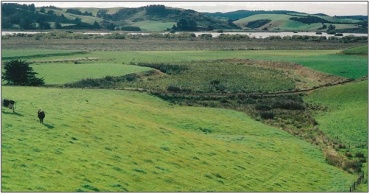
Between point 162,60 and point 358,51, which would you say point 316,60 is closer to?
point 358,51

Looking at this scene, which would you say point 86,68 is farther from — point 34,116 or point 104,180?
point 104,180

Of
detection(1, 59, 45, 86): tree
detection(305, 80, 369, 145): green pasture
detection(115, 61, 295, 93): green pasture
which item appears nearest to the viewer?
detection(305, 80, 369, 145): green pasture

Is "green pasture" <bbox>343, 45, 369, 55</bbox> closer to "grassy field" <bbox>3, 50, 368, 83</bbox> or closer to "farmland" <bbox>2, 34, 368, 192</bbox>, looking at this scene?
"grassy field" <bbox>3, 50, 368, 83</bbox>

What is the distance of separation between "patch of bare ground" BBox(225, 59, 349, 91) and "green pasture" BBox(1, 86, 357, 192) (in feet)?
125

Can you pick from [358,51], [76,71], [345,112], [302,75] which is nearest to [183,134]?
[345,112]

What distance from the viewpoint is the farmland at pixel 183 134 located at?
1242 inches

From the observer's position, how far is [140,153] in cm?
3797

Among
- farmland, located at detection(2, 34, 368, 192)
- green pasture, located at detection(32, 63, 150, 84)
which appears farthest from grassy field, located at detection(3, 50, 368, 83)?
farmland, located at detection(2, 34, 368, 192)

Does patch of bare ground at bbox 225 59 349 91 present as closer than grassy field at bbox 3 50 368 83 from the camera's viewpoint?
Yes

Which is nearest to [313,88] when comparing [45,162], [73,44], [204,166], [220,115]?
[220,115]

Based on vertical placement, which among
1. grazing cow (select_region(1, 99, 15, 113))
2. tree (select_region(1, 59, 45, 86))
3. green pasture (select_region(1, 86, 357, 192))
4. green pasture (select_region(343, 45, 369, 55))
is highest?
green pasture (select_region(343, 45, 369, 55))

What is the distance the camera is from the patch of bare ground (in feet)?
307

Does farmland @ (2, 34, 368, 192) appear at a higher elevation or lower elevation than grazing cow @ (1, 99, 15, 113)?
lower

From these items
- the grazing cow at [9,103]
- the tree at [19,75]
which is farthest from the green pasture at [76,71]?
the grazing cow at [9,103]
